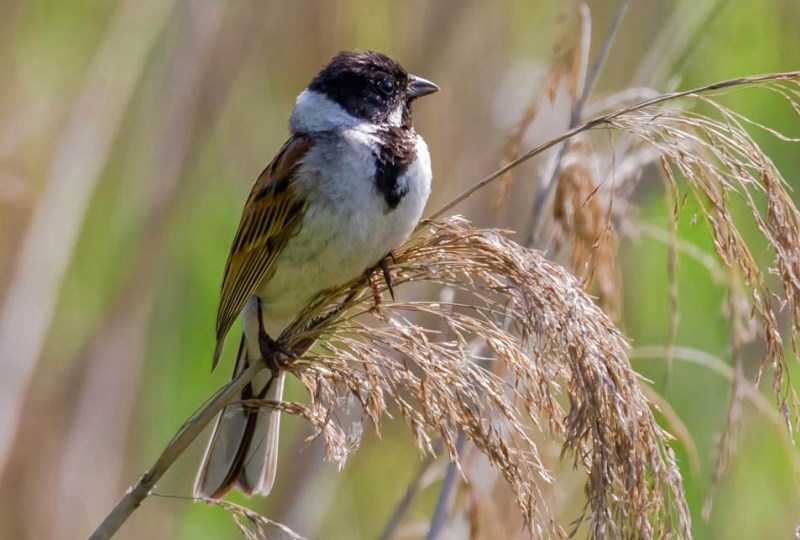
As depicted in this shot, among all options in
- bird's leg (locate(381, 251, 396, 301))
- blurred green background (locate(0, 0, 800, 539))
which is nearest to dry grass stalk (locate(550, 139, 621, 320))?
blurred green background (locate(0, 0, 800, 539))

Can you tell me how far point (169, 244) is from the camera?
2.89m

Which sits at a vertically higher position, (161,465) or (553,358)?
(553,358)

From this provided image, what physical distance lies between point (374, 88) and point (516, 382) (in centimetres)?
118

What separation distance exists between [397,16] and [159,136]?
91 centimetres

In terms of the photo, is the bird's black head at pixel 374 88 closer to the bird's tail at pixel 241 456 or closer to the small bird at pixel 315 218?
the small bird at pixel 315 218

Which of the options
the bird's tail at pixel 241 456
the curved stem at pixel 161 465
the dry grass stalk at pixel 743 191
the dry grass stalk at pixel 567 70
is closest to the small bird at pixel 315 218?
the bird's tail at pixel 241 456

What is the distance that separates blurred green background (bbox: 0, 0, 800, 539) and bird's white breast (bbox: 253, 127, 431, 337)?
0.45 metres

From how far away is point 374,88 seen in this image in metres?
2.56

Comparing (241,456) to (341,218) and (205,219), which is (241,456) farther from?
(205,219)

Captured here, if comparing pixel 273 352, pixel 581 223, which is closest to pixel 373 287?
pixel 273 352

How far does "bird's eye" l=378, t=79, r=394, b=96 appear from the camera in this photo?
2.56m

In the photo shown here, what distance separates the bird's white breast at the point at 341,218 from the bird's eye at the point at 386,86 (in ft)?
0.69

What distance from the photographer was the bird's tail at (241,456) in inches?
81.0

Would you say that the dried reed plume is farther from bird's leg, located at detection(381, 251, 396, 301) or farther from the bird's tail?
the bird's tail
